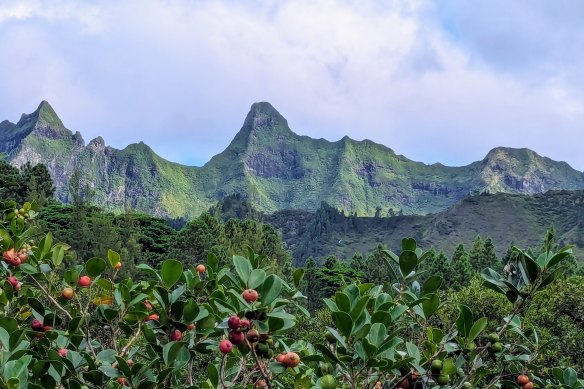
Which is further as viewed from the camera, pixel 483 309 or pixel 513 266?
pixel 483 309

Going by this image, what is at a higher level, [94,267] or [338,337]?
[94,267]

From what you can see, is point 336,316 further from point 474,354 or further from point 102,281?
point 102,281

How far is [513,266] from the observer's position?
2598 millimetres

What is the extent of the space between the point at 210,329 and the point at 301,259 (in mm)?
123691

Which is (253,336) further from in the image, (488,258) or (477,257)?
(477,257)

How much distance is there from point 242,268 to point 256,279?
Result: 0.08 meters

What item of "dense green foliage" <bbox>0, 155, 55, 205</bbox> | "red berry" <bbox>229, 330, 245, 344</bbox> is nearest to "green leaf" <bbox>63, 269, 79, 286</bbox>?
"red berry" <bbox>229, 330, 245, 344</bbox>

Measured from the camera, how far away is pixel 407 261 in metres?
2.54

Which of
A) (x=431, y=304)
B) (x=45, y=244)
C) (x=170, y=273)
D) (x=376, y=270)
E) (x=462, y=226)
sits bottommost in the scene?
(x=431, y=304)

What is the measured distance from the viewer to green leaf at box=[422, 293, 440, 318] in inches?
95.7

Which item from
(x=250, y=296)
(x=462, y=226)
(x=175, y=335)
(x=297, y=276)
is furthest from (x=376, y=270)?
(x=462, y=226)

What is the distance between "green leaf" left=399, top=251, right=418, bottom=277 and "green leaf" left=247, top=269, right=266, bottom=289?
792 millimetres

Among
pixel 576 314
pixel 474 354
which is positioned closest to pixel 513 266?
pixel 474 354

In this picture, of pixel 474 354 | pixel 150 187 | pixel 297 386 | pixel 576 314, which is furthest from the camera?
pixel 150 187
